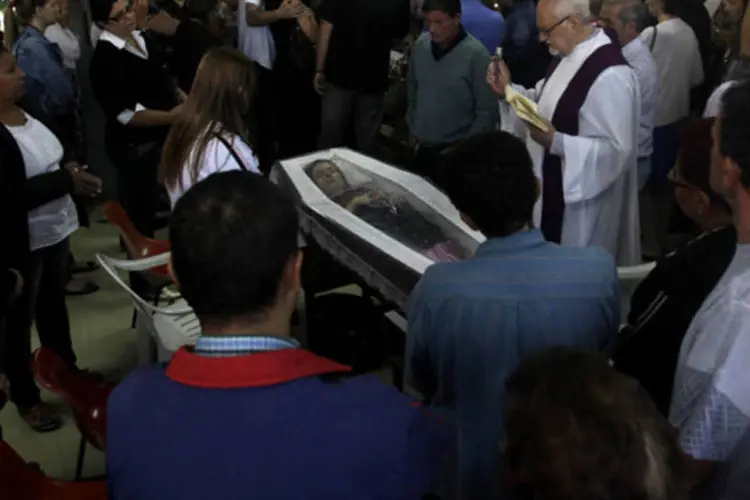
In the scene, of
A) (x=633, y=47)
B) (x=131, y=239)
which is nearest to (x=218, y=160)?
(x=131, y=239)

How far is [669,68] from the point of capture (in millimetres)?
4633

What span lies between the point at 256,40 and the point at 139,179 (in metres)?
1.77

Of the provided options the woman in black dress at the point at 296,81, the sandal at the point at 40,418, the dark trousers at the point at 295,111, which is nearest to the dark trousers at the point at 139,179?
the sandal at the point at 40,418

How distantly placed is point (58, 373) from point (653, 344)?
5.04 feet

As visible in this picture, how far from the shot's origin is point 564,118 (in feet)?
10.5

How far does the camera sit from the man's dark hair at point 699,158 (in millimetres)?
1783

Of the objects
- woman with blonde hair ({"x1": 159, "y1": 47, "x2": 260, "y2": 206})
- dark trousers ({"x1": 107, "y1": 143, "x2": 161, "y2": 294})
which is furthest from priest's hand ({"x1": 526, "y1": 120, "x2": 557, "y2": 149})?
dark trousers ({"x1": 107, "y1": 143, "x2": 161, "y2": 294})

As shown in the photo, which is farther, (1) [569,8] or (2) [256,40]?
(2) [256,40]

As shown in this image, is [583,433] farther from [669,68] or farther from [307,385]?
[669,68]

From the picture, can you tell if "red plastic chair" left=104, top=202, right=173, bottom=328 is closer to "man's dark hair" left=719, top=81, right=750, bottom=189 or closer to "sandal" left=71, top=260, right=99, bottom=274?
"sandal" left=71, top=260, right=99, bottom=274

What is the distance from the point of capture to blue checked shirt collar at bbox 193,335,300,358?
114 cm

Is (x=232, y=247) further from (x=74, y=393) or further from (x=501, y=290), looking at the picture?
(x=74, y=393)

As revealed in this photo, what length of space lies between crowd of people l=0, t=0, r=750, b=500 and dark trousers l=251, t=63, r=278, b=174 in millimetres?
1625

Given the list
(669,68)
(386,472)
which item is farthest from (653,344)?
(669,68)
